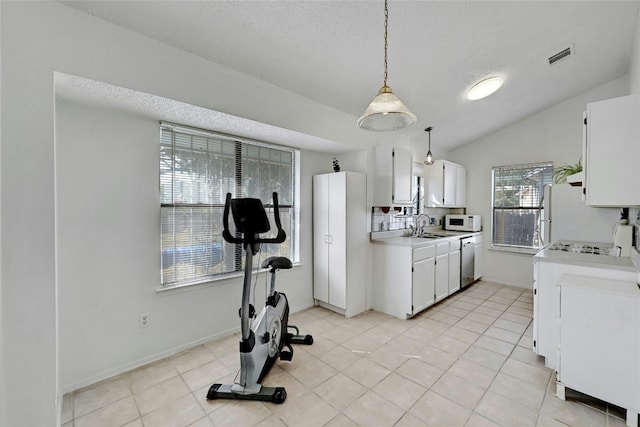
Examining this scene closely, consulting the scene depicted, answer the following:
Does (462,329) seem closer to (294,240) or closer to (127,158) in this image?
(294,240)

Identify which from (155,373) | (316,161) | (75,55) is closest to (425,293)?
(316,161)

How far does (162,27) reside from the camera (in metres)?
1.82

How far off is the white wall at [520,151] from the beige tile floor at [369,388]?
84.5 inches

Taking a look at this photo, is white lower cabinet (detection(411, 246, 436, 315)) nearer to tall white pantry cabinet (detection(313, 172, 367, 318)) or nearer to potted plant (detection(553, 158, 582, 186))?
tall white pantry cabinet (detection(313, 172, 367, 318))

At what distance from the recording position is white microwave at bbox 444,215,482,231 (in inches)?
194

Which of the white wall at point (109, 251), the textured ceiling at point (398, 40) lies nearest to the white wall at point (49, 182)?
the white wall at point (109, 251)

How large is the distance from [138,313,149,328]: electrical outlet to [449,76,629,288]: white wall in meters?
5.46

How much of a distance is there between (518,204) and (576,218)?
161cm

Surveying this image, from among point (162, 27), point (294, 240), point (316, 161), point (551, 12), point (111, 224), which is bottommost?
point (294, 240)

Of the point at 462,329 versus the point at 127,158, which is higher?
the point at 127,158

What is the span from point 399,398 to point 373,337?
0.95 m

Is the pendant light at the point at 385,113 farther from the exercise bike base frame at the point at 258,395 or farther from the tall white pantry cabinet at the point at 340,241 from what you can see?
the exercise bike base frame at the point at 258,395

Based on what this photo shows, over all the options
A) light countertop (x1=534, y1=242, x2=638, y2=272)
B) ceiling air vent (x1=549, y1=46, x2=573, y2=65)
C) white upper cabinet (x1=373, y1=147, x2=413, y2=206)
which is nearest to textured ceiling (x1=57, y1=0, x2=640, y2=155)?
ceiling air vent (x1=549, y1=46, x2=573, y2=65)

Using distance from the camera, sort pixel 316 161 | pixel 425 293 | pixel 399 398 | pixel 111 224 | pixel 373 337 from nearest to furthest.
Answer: pixel 399 398 < pixel 111 224 < pixel 373 337 < pixel 425 293 < pixel 316 161
